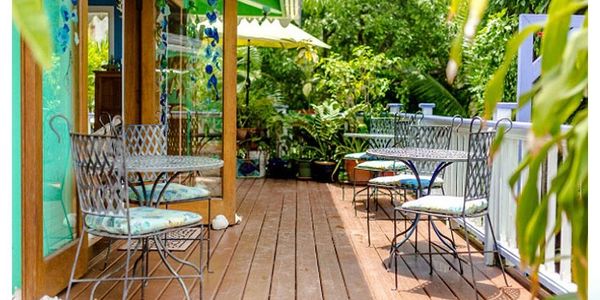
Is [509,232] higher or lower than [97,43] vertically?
lower

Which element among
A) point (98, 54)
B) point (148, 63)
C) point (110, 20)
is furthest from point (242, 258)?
point (110, 20)

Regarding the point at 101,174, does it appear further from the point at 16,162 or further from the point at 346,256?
the point at 346,256

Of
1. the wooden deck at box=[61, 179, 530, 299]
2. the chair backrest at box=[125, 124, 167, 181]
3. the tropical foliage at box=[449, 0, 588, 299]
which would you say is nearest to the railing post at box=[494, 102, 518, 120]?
the wooden deck at box=[61, 179, 530, 299]

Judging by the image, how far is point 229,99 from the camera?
5105 millimetres

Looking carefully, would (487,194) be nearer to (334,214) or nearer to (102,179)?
(102,179)

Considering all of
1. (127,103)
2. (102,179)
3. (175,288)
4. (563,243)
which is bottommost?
(175,288)

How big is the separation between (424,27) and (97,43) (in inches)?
297

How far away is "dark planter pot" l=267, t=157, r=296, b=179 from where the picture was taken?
845 cm

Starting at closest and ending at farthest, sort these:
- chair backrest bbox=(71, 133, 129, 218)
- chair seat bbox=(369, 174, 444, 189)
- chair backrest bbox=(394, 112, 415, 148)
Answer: chair backrest bbox=(71, 133, 129, 218) → chair seat bbox=(369, 174, 444, 189) → chair backrest bbox=(394, 112, 415, 148)

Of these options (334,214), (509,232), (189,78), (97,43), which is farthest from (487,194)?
(97,43)

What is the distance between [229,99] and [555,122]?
4.45 meters

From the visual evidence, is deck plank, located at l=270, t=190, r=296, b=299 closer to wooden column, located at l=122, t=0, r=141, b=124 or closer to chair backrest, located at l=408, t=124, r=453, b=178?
chair backrest, located at l=408, t=124, r=453, b=178

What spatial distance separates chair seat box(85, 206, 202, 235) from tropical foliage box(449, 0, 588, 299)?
2199mm

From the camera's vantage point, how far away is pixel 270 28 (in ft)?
27.9
